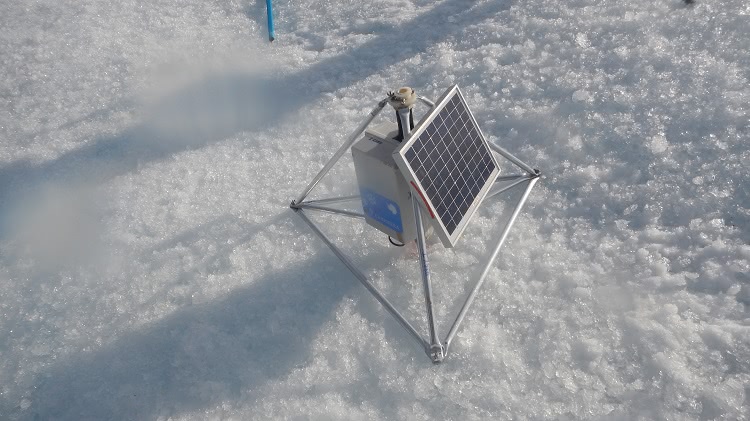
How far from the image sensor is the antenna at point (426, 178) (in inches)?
106

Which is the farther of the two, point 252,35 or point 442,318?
point 252,35

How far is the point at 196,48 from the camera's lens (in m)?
5.14

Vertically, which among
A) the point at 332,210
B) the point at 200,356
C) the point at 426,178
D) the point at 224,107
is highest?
the point at 426,178

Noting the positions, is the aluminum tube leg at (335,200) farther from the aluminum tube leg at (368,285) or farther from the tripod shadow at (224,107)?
the tripod shadow at (224,107)

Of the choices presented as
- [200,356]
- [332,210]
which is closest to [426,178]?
[332,210]

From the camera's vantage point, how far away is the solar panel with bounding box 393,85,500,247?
8.81 ft

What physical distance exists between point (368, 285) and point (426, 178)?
702 millimetres

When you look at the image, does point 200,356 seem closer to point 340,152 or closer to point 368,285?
point 368,285

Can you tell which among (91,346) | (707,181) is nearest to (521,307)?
(707,181)

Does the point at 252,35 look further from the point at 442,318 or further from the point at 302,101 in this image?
the point at 442,318

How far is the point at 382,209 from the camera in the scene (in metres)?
→ 3.04

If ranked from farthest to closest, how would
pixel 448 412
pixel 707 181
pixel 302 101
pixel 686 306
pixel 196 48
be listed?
pixel 196 48 → pixel 302 101 → pixel 707 181 → pixel 686 306 → pixel 448 412

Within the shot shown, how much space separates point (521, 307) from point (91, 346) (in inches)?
85.2

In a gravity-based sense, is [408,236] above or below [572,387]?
above
